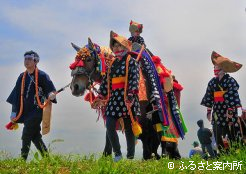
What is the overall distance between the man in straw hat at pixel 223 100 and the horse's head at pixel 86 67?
105 inches

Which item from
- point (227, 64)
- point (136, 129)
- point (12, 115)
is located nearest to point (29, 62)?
point (12, 115)

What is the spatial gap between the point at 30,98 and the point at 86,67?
121cm

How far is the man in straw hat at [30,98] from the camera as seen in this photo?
7645 millimetres

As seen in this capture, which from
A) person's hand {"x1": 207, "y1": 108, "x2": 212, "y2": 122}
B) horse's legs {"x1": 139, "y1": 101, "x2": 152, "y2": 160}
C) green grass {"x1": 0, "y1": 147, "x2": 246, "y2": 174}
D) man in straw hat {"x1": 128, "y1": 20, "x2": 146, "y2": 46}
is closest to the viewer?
green grass {"x1": 0, "y1": 147, "x2": 246, "y2": 174}

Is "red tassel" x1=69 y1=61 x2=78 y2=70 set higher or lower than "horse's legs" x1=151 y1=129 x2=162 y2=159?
higher

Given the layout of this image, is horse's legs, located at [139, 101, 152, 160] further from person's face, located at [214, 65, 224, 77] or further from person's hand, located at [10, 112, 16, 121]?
person's hand, located at [10, 112, 16, 121]

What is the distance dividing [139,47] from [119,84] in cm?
151

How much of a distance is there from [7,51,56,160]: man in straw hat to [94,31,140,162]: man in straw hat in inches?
41.8

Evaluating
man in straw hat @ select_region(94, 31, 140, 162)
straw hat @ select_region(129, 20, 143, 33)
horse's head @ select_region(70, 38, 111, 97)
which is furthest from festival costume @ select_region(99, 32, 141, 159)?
straw hat @ select_region(129, 20, 143, 33)

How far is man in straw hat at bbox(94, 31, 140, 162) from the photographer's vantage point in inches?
279

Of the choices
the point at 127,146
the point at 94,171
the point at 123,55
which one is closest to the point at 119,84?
the point at 123,55

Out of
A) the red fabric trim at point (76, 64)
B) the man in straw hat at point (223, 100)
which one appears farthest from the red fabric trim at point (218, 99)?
the red fabric trim at point (76, 64)

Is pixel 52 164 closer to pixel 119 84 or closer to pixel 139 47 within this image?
pixel 119 84

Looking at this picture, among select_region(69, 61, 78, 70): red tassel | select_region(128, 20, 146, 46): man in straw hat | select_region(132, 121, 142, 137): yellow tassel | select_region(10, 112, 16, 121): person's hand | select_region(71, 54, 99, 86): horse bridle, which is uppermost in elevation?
select_region(128, 20, 146, 46): man in straw hat
